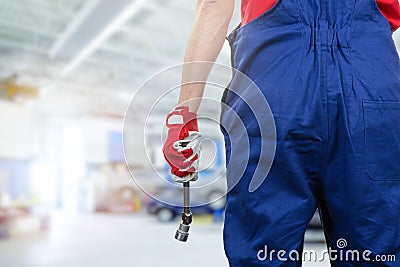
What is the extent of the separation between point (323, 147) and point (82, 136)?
463 cm

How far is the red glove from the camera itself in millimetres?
535

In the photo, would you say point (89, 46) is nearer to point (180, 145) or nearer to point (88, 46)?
point (88, 46)

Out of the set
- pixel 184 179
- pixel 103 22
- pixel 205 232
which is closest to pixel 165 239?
pixel 205 232

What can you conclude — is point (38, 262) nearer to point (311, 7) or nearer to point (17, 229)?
point (17, 229)

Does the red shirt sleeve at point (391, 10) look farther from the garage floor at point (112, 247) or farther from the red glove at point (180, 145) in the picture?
the garage floor at point (112, 247)

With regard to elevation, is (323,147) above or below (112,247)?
above

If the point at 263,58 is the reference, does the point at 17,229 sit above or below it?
below

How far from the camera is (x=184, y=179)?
1.83 feet

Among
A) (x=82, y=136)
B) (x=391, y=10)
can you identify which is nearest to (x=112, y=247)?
(x=82, y=136)

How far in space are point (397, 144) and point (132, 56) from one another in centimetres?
411

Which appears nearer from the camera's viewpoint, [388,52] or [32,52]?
[388,52]

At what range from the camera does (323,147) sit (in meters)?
0.49

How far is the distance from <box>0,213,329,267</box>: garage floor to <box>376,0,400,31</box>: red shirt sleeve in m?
1.77

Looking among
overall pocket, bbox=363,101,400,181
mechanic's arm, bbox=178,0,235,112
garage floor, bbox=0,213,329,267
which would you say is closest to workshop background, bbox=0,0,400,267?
garage floor, bbox=0,213,329,267
